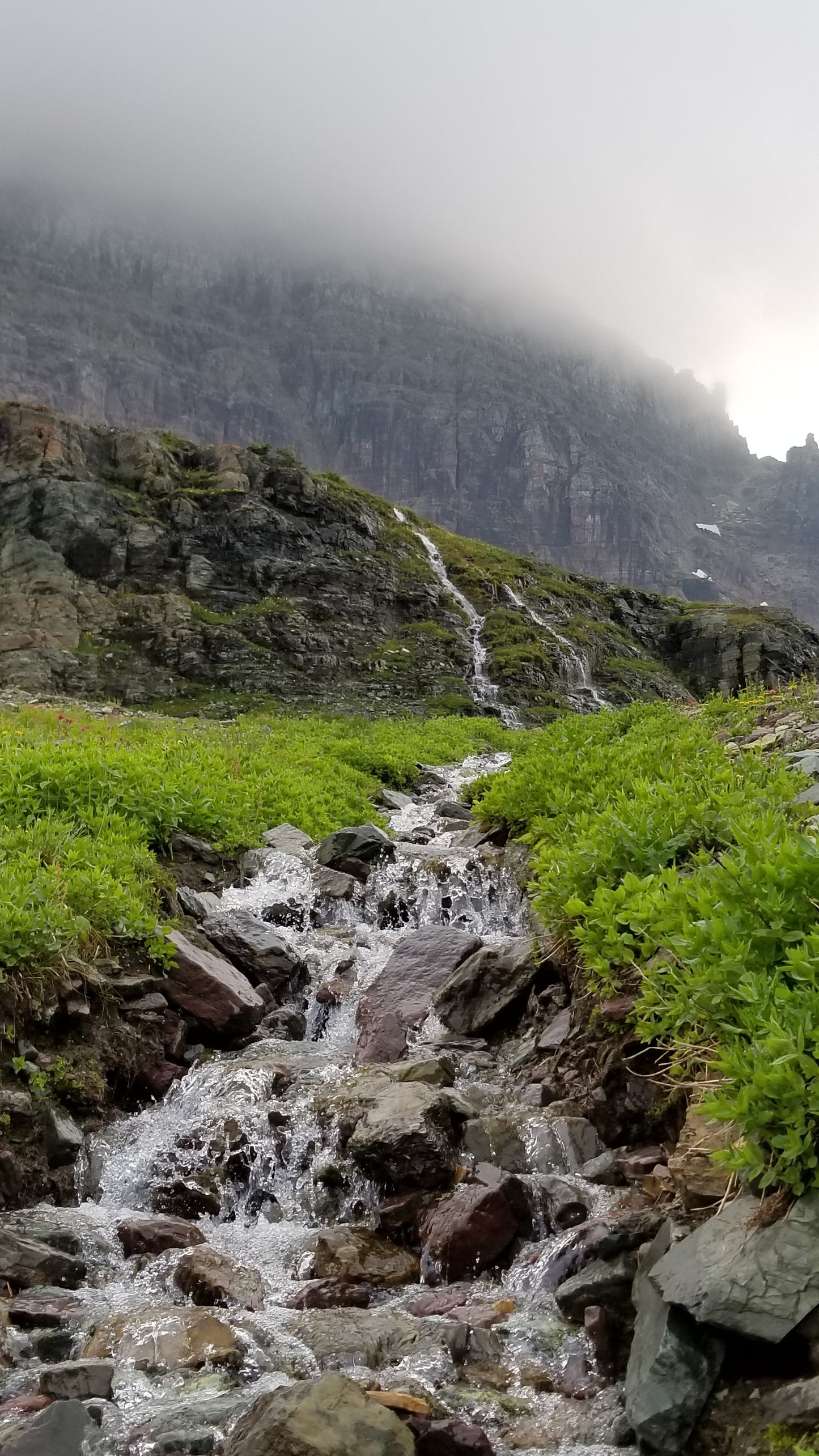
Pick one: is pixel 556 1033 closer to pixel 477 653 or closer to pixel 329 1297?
pixel 329 1297

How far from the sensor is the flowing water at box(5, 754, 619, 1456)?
434 cm

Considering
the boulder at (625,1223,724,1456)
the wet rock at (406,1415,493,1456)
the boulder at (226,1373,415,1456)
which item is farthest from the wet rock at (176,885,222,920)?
the boulder at (625,1223,724,1456)

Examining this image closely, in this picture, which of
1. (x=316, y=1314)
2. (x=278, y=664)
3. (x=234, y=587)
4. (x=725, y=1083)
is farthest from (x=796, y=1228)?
(x=234, y=587)

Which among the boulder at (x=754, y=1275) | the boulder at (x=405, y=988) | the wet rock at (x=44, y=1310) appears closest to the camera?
the boulder at (x=754, y=1275)

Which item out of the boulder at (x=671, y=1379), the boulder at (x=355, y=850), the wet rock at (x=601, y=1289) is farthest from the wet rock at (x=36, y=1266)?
the boulder at (x=355, y=850)

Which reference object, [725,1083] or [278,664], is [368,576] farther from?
[725,1083]

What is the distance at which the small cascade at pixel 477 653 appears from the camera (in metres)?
50.6

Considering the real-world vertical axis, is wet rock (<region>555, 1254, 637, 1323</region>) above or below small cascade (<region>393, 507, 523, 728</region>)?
below

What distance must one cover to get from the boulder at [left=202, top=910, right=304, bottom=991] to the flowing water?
→ 364 mm

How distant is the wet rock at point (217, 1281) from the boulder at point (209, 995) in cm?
303

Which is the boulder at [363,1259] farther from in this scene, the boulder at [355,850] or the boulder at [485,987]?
the boulder at [355,850]

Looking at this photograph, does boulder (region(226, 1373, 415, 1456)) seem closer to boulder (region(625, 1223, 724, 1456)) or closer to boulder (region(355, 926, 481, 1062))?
boulder (region(625, 1223, 724, 1456))

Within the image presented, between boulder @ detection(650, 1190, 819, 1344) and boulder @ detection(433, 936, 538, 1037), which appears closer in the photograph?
boulder @ detection(650, 1190, 819, 1344)

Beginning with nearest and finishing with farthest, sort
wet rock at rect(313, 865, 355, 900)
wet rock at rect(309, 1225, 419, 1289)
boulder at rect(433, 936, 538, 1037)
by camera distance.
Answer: wet rock at rect(309, 1225, 419, 1289) < boulder at rect(433, 936, 538, 1037) < wet rock at rect(313, 865, 355, 900)
